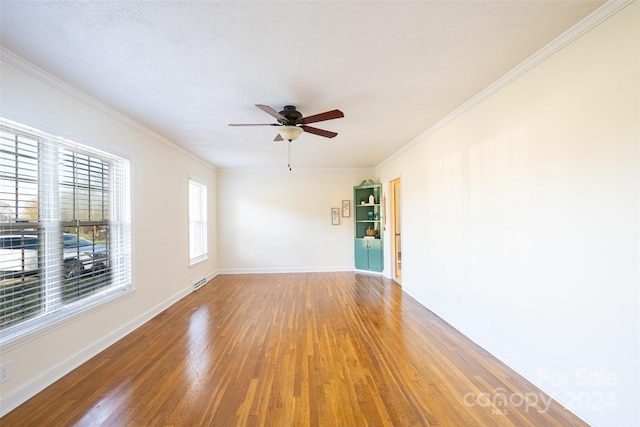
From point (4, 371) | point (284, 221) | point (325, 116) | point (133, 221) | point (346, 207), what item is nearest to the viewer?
point (4, 371)

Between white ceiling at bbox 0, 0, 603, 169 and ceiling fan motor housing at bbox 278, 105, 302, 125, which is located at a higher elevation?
white ceiling at bbox 0, 0, 603, 169

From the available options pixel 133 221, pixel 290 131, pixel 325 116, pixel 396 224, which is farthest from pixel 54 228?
pixel 396 224

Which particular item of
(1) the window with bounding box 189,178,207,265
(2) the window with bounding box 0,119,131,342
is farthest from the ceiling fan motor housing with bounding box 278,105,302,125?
(1) the window with bounding box 189,178,207,265

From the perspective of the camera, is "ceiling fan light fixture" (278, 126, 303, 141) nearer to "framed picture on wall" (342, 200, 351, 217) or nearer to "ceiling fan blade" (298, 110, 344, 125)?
"ceiling fan blade" (298, 110, 344, 125)

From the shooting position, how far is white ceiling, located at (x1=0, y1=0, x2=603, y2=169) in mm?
1631

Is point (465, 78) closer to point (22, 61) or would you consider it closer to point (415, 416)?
point (415, 416)

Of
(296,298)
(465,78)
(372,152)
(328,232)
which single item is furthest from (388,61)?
(328,232)

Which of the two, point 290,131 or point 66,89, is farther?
point 290,131

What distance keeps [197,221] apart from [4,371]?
3.95 m

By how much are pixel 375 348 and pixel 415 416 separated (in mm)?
976

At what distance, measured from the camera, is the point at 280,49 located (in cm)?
199

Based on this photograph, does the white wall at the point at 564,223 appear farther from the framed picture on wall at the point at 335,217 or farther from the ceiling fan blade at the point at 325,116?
the framed picture on wall at the point at 335,217

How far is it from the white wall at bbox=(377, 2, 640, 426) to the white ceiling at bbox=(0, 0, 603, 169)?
319mm

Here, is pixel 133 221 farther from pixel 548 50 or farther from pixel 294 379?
pixel 548 50
